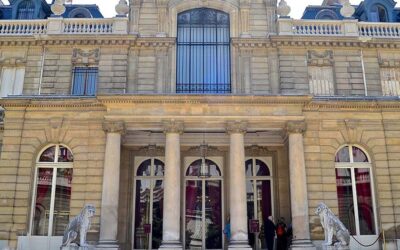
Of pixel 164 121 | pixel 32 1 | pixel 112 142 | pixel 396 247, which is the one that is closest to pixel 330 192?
pixel 396 247

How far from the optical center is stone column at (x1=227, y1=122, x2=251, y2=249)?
16.5 m

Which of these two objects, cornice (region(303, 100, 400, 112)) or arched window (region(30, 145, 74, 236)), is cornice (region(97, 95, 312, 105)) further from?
arched window (region(30, 145, 74, 236))

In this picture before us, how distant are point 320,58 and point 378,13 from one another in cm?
Answer: 535

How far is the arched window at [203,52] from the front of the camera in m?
21.5

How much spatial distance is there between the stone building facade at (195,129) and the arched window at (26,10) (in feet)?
5.09

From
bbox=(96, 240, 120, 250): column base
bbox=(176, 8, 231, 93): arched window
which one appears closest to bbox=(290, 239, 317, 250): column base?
bbox=(96, 240, 120, 250): column base

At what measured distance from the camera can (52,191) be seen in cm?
1864

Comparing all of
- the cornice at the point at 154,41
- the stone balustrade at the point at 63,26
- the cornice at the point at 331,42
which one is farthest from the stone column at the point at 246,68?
the stone balustrade at the point at 63,26

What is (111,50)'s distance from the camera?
2148 cm

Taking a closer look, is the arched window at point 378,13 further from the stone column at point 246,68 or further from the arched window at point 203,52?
the arched window at point 203,52

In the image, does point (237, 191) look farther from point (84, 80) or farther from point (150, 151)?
point (84, 80)

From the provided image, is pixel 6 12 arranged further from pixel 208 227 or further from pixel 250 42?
pixel 208 227

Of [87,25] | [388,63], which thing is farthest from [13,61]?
[388,63]

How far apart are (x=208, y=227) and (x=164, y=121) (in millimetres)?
5816
